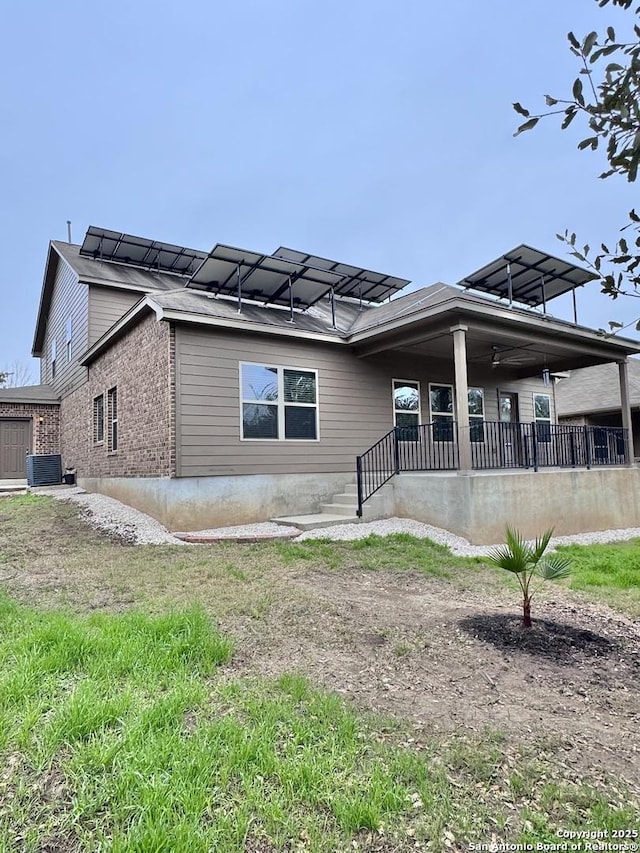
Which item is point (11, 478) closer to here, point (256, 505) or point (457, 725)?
point (256, 505)

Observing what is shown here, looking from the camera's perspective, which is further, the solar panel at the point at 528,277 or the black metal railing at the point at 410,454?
the solar panel at the point at 528,277

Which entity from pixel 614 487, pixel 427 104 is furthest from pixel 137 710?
pixel 427 104

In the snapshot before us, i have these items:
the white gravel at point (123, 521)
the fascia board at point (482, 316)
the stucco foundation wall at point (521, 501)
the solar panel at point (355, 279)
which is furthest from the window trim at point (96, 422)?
the stucco foundation wall at point (521, 501)

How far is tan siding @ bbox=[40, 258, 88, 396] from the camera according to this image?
1423cm

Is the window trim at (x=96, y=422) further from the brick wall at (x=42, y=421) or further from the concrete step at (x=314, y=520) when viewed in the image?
the concrete step at (x=314, y=520)

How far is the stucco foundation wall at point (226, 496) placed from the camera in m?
8.26

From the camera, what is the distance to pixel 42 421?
16.8 metres

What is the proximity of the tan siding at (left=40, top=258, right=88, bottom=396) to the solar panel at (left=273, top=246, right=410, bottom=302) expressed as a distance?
646cm

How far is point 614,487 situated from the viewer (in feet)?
35.1

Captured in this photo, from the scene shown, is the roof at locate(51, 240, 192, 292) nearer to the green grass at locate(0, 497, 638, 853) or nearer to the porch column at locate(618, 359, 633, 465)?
the green grass at locate(0, 497, 638, 853)

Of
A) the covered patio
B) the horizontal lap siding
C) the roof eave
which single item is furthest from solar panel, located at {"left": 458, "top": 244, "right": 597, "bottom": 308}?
the roof eave

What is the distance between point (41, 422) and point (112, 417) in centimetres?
680

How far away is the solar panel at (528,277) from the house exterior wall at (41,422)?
14.0m

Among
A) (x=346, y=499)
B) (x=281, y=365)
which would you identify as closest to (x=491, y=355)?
(x=346, y=499)
